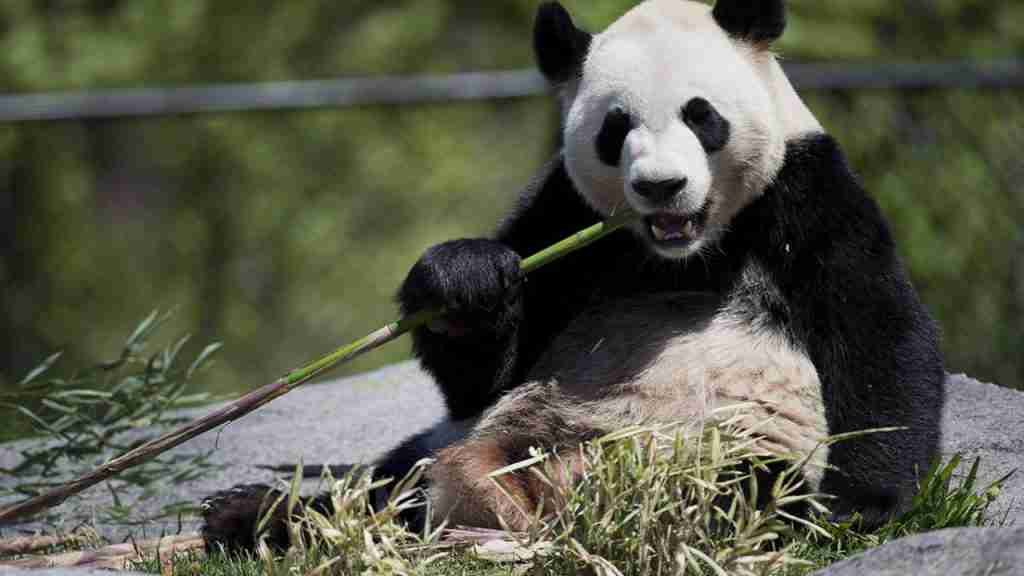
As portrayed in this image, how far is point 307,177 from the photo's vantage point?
8.48 metres

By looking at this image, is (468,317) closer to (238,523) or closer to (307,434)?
(238,523)

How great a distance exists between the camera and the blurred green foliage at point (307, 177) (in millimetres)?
7477

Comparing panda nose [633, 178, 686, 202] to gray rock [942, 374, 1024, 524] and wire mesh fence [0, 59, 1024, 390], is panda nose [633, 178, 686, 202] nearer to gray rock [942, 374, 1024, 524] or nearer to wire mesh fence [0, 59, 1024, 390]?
gray rock [942, 374, 1024, 524]

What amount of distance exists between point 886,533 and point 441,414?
2002mm

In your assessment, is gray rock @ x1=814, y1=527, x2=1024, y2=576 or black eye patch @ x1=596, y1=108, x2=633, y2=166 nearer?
gray rock @ x1=814, y1=527, x2=1024, y2=576

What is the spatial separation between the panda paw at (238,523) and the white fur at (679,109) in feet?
3.79

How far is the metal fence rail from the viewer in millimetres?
7301

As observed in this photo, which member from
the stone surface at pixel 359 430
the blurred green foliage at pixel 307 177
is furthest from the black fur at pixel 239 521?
the blurred green foliage at pixel 307 177

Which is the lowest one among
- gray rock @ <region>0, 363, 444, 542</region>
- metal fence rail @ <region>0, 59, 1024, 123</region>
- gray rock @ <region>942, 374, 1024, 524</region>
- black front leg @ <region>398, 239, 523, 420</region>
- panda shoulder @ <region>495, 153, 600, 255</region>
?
gray rock @ <region>0, 363, 444, 542</region>

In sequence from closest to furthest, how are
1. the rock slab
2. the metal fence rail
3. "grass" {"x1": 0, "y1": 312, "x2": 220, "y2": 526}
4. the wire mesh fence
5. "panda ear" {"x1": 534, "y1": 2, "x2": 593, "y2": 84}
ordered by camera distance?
"panda ear" {"x1": 534, "y1": 2, "x2": 593, "y2": 84}, the rock slab, "grass" {"x1": 0, "y1": 312, "x2": 220, "y2": 526}, the metal fence rail, the wire mesh fence

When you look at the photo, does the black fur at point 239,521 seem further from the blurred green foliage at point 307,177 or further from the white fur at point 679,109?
the blurred green foliage at point 307,177

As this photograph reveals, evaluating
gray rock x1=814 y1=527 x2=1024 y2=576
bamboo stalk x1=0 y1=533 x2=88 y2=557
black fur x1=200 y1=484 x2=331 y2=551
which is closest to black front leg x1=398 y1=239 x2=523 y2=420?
black fur x1=200 y1=484 x2=331 y2=551

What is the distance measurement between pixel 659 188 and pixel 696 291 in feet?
1.54

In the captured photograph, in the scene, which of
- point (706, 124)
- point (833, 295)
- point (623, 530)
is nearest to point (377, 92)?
point (706, 124)
